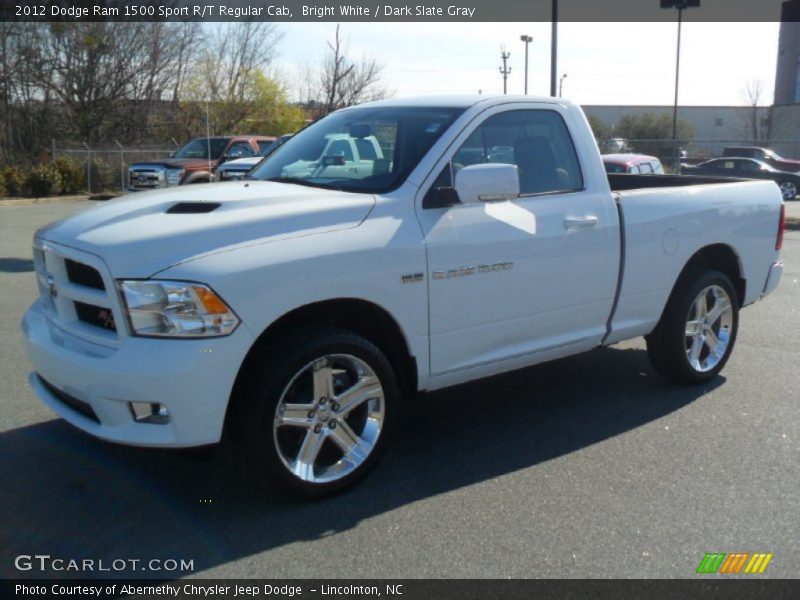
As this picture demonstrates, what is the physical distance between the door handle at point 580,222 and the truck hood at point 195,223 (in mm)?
1332

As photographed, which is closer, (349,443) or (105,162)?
(349,443)

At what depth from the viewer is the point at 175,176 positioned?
17.6 metres

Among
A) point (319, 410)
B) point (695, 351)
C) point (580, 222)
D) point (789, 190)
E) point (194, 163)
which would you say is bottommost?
point (789, 190)

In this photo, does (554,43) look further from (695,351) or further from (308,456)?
(308,456)

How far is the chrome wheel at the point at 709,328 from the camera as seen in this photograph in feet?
19.1

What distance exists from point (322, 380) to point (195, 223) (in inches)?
38.0

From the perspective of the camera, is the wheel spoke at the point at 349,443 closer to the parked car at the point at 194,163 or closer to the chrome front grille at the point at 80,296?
the chrome front grille at the point at 80,296

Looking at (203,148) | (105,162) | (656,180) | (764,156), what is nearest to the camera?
→ (656,180)

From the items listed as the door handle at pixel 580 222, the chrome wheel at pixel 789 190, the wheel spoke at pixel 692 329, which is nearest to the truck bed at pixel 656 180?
the wheel spoke at pixel 692 329

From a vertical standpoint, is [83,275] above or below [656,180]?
below

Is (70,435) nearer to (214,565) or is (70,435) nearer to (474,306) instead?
(214,565)

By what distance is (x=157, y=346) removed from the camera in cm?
345

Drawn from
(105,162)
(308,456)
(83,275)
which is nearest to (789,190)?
(105,162)

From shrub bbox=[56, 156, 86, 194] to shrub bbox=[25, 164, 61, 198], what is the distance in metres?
0.27
